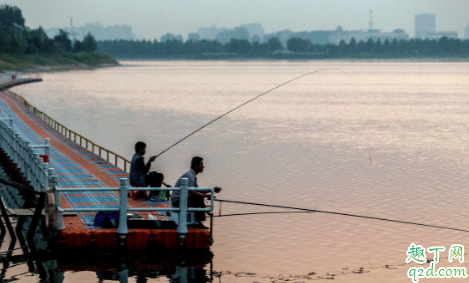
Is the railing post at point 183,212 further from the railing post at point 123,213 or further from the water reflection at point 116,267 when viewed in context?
the railing post at point 123,213

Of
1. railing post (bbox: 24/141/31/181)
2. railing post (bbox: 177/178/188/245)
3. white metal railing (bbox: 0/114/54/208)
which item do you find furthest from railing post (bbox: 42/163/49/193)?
railing post (bbox: 24/141/31/181)

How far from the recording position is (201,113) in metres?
77.9

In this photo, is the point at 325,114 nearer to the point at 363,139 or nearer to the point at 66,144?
the point at 363,139

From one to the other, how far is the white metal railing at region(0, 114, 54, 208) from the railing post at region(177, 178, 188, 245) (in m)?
3.22

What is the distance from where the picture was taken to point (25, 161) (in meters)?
24.4

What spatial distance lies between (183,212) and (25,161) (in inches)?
411

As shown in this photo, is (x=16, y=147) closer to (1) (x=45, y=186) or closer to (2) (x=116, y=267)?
(1) (x=45, y=186)

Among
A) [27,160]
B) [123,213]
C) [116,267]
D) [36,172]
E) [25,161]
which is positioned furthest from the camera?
[25,161]

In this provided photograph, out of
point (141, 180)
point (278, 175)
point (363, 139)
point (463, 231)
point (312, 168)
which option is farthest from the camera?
point (363, 139)

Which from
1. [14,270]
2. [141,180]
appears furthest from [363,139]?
[14,270]

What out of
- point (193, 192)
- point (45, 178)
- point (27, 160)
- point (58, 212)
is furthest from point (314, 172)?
point (58, 212)

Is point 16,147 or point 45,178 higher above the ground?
point 45,178

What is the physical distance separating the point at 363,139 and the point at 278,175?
18926mm

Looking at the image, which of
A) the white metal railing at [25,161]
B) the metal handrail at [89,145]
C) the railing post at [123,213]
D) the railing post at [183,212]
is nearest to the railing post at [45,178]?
the white metal railing at [25,161]
